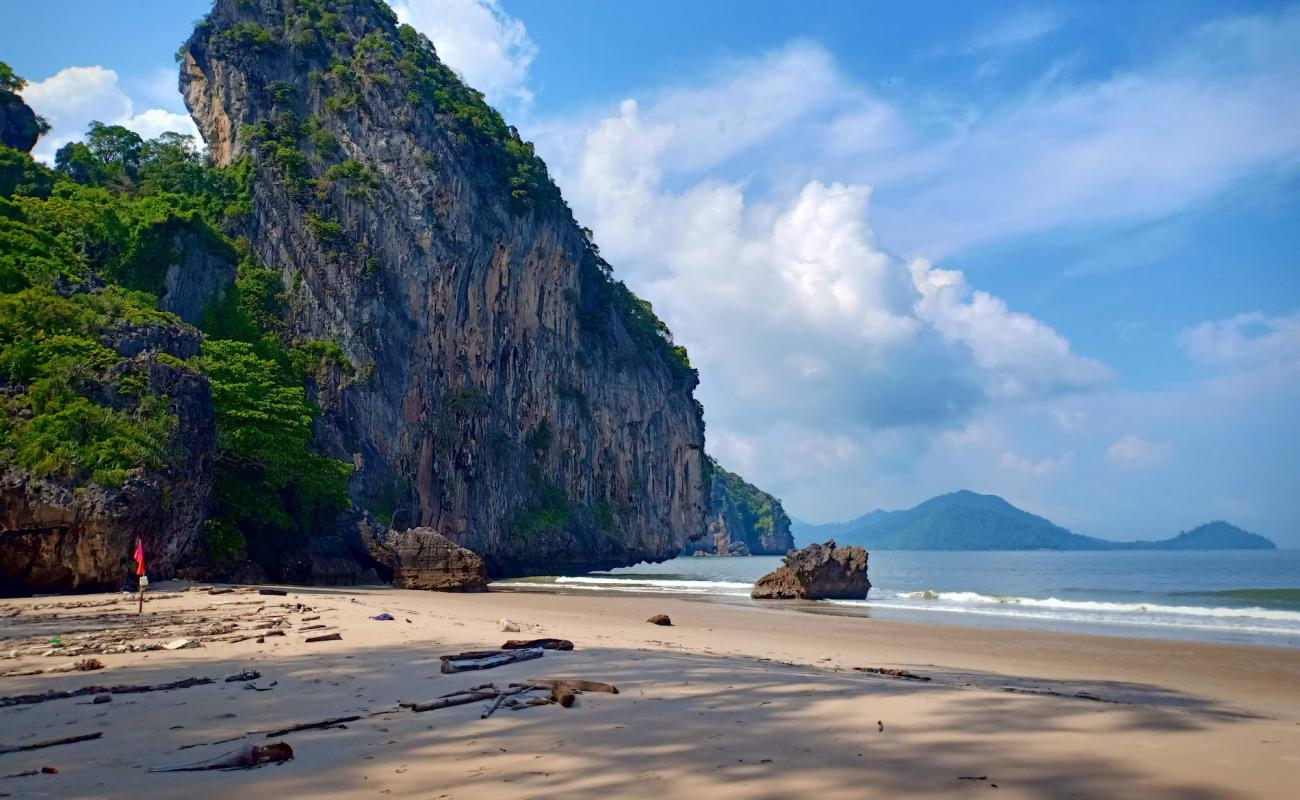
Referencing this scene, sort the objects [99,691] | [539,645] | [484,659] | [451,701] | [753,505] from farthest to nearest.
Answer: [753,505] → [539,645] → [484,659] → [99,691] → [451,701]

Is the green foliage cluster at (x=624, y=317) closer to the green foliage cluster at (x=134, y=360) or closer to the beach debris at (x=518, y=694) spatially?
the green foliage cluster at (x=134, y=360)

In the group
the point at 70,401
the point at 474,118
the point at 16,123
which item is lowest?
the point at 70,401

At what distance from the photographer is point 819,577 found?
28.4 metres

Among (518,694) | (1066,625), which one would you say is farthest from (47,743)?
(1066,625)

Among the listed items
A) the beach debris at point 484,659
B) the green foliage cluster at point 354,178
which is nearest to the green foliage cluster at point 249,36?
the green foliage cluster at point 354,178

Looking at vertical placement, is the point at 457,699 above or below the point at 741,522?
below

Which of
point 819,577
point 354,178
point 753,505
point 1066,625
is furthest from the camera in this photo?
point 753,505

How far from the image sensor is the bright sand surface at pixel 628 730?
3854 mm

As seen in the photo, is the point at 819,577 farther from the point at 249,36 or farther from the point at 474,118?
the point at 249,36

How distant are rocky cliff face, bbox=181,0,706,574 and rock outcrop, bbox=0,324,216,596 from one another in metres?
14.7

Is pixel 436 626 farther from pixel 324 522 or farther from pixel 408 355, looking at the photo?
pixel 408 355

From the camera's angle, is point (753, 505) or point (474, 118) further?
point (753, 505)

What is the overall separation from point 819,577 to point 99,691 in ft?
81.8

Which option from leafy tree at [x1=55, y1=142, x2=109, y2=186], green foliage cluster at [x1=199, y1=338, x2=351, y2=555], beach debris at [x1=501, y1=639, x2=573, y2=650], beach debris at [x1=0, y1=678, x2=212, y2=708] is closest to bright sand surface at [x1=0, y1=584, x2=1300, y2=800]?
beach debris at [x1=0, y1=678, x2=212, y2=708]
